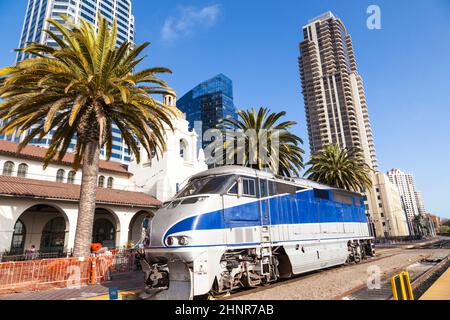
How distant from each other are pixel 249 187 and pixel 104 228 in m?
25.2

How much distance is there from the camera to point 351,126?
123312mm

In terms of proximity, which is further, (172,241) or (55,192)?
(55,192)

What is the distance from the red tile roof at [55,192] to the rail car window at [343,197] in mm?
18402

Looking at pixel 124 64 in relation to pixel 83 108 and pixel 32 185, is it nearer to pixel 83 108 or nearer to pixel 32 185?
pixel 83 108

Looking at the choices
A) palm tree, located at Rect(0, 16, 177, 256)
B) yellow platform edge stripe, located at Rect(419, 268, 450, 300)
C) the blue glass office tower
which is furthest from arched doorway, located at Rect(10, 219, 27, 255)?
the blue glass office tower

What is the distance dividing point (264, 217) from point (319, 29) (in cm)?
15853

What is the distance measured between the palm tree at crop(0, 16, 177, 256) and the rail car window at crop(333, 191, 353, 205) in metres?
11.6

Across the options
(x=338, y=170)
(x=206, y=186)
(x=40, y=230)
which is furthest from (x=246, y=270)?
(x=338, y=170)

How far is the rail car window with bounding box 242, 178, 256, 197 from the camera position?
394 inches

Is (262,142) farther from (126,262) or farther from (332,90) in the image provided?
(332,90)

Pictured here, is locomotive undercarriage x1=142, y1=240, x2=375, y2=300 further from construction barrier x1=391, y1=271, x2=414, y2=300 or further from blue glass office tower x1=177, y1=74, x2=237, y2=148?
blue glass office tower x1=177, y1=74, x2=237, y2=148

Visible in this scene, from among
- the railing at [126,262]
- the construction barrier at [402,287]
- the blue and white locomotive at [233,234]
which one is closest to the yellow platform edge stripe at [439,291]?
the construction barrier at [402,287]

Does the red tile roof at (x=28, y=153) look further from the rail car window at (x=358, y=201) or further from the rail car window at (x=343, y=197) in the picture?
the rail car window at (x=358, y=201)

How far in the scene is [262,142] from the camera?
25109 millimetres
